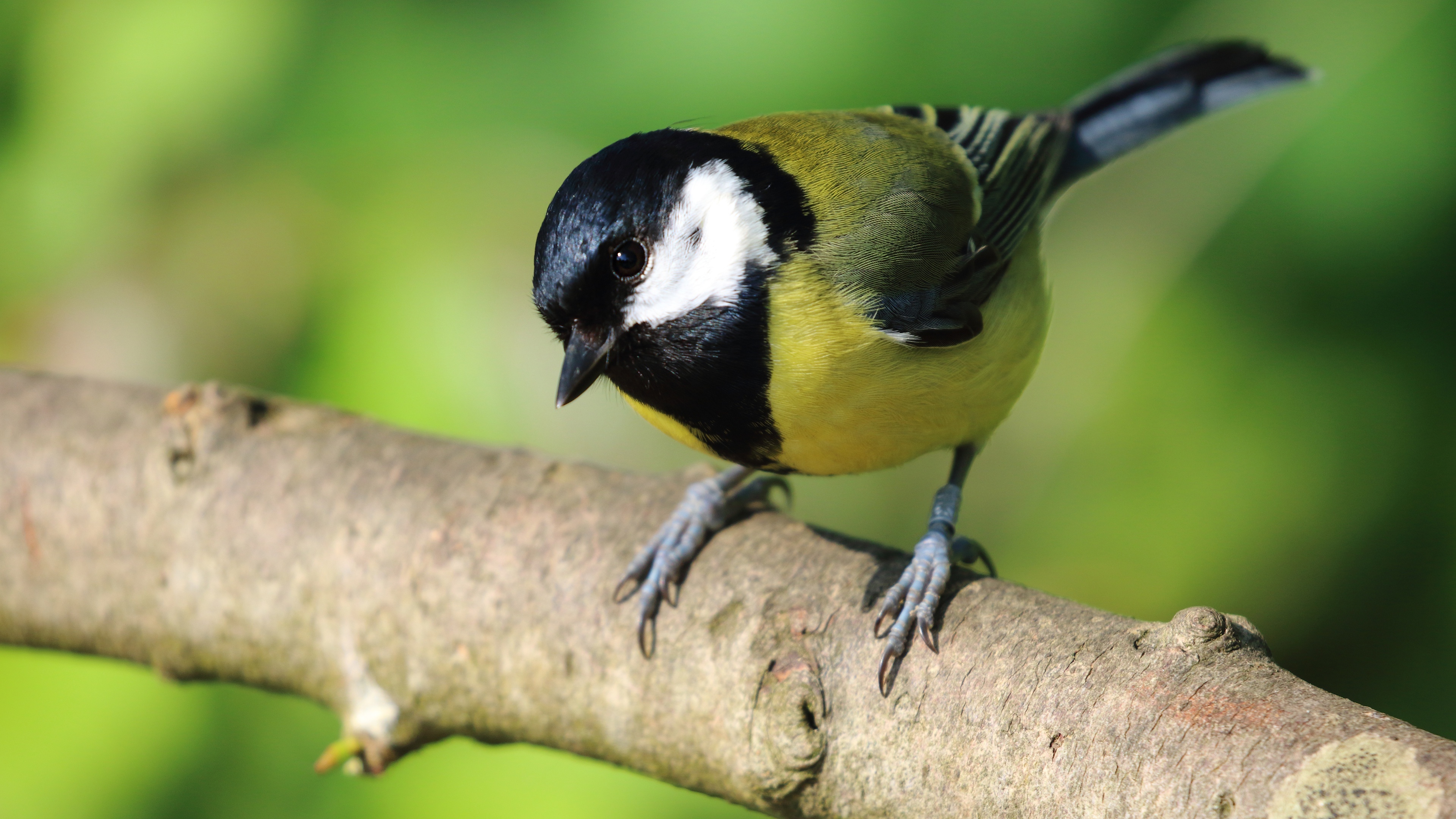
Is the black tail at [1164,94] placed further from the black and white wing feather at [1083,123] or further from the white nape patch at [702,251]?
the white nape patch at [702,251]

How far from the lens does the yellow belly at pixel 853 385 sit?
5.75ft

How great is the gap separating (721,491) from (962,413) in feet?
1.55

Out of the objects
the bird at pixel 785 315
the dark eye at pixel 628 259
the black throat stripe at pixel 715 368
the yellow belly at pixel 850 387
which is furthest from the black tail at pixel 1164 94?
the dark eye at pixel 628 259

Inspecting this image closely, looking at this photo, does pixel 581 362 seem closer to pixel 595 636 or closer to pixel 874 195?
pixel 595 636

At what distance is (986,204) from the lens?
2322mm

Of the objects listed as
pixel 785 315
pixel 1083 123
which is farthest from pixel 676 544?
pixel 1083 123

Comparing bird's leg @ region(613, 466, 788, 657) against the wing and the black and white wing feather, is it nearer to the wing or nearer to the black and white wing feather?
the wing

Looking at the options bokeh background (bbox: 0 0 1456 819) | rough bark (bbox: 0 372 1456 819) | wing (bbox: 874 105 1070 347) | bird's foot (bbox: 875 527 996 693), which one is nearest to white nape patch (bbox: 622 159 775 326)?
wing (bbox: 874 105 1070 347)

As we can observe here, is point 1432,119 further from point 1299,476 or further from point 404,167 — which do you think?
point 404,167

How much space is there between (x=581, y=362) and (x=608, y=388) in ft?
1.46

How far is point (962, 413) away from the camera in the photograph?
1.97 meters

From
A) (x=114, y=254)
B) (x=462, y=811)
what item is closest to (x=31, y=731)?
(x=462, y=811)

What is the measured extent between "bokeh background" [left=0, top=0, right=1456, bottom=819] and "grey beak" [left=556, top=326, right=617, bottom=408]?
971 millimetres

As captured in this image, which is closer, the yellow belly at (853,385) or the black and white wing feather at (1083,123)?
the yellow belly at (853,385)
